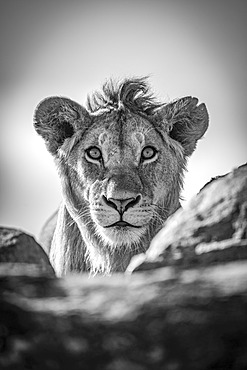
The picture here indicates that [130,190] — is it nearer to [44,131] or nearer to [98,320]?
[44,131]

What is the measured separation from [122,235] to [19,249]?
2.44 m

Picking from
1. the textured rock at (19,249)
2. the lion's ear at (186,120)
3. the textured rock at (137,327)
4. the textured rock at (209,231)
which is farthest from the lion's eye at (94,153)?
the textured rock at (137,327)

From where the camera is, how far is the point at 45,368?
1.87m

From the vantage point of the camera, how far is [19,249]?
8.28 ft

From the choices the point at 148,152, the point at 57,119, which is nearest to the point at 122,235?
the point at 148,152

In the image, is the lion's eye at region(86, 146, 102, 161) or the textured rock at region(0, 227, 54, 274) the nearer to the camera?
the textured rock at region(0, 227, 54, 274)

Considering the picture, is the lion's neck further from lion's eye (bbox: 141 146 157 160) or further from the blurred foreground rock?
the blurred foreground rock

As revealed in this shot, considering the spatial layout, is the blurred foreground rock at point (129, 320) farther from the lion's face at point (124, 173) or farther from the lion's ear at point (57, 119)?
the lion's ear at point (57, 119)

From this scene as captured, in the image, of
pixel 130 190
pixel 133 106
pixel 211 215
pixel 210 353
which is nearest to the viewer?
pixel 210 353

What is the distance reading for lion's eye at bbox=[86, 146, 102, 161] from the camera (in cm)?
528

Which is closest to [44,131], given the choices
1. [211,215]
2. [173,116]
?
[173,116]

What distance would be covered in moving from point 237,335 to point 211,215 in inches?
23.3

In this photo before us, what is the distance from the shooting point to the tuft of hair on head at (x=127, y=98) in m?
5.58

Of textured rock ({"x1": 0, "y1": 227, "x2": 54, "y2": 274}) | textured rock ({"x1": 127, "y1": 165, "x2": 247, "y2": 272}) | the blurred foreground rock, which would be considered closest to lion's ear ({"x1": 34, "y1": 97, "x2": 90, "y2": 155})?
textured rock ({"x1": 0, "y1": 227, "x2": 54, "y2": 274})
